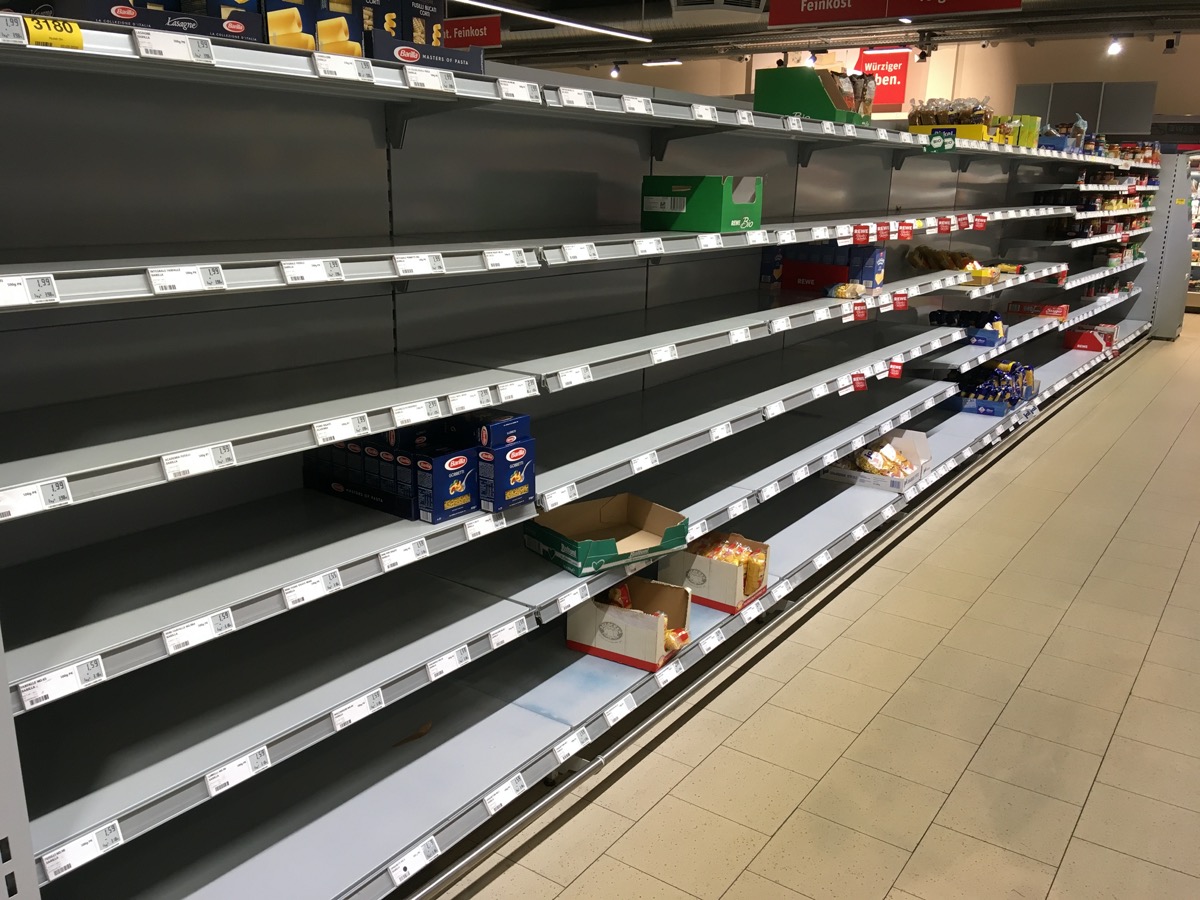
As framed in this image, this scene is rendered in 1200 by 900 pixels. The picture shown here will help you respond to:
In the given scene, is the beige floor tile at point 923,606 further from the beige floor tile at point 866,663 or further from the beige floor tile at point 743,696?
the beige floor tile at point 743,696

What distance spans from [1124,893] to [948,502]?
2.99 metres

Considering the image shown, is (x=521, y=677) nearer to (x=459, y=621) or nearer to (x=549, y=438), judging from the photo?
(x=459, y=621)

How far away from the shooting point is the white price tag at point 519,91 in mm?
2047

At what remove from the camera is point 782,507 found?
415cm

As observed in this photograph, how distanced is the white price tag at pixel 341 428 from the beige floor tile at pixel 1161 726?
8.33ft

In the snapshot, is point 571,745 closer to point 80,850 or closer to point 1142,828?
point 80,850

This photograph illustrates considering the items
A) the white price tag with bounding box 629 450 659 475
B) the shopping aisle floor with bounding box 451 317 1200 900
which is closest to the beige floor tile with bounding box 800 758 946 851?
the shopping aisle floor with bounding box 451 317 1200 900

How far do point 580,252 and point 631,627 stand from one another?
1089mm

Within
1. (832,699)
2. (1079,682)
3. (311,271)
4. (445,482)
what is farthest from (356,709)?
(1079,682)

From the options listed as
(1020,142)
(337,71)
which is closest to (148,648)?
(337,71)

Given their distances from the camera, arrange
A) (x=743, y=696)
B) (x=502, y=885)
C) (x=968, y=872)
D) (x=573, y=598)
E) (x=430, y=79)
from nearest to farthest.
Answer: (x=430, y=79) → (x=502, y=885) → (x=968, y=872) → (x=573, y=598) → (x=743, y=696)

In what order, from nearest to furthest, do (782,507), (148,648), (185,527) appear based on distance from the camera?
(148,648)
(185,527)
(782,507)

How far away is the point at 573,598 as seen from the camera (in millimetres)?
2570

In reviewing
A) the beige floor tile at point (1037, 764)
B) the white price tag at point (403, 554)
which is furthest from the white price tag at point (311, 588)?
the beige floor tile at point (1037, 764)
